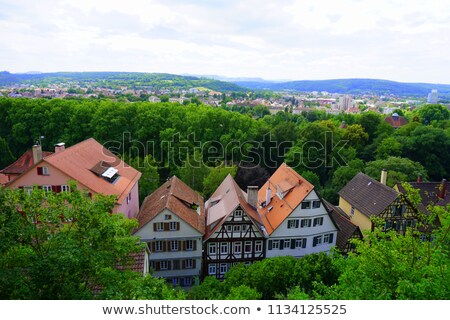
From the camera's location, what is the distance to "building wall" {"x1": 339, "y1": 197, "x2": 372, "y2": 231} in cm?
2942

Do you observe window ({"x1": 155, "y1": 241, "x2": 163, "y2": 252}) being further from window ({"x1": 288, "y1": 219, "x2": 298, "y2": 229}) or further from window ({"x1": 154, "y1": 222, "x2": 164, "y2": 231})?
window ({"x1": 288, "y1": 219, "x2": 298, "y2": 229})

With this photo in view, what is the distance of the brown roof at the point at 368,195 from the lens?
28.0 metres

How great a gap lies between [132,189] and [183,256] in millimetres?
Result: 7656

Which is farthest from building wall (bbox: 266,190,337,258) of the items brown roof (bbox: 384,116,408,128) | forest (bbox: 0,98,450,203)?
brown roof (bbox: 384,116,408,128)

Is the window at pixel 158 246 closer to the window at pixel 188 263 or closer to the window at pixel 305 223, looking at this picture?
the window at pixel 188 263

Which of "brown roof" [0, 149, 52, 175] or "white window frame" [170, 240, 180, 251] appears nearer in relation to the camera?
"white window frame" [170, 240, 180, 251]

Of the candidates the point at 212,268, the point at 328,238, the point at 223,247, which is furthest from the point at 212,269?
the point at 328,238

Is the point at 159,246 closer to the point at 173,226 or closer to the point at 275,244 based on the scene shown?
the point at 173,226

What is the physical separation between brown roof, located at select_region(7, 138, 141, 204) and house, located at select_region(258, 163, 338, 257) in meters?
11.4

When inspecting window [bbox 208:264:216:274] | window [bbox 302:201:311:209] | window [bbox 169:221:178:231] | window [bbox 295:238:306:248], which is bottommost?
window [bbox 208:264:216:274]

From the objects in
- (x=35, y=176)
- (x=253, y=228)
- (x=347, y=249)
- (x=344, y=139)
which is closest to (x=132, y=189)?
(x=35, y=176)

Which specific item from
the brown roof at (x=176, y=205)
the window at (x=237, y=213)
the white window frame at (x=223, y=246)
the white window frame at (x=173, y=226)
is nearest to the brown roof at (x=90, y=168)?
the brown roof at (x=176, y=205)

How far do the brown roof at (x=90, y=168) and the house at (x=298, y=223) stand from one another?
37.6ft

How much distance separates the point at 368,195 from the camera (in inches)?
1193
